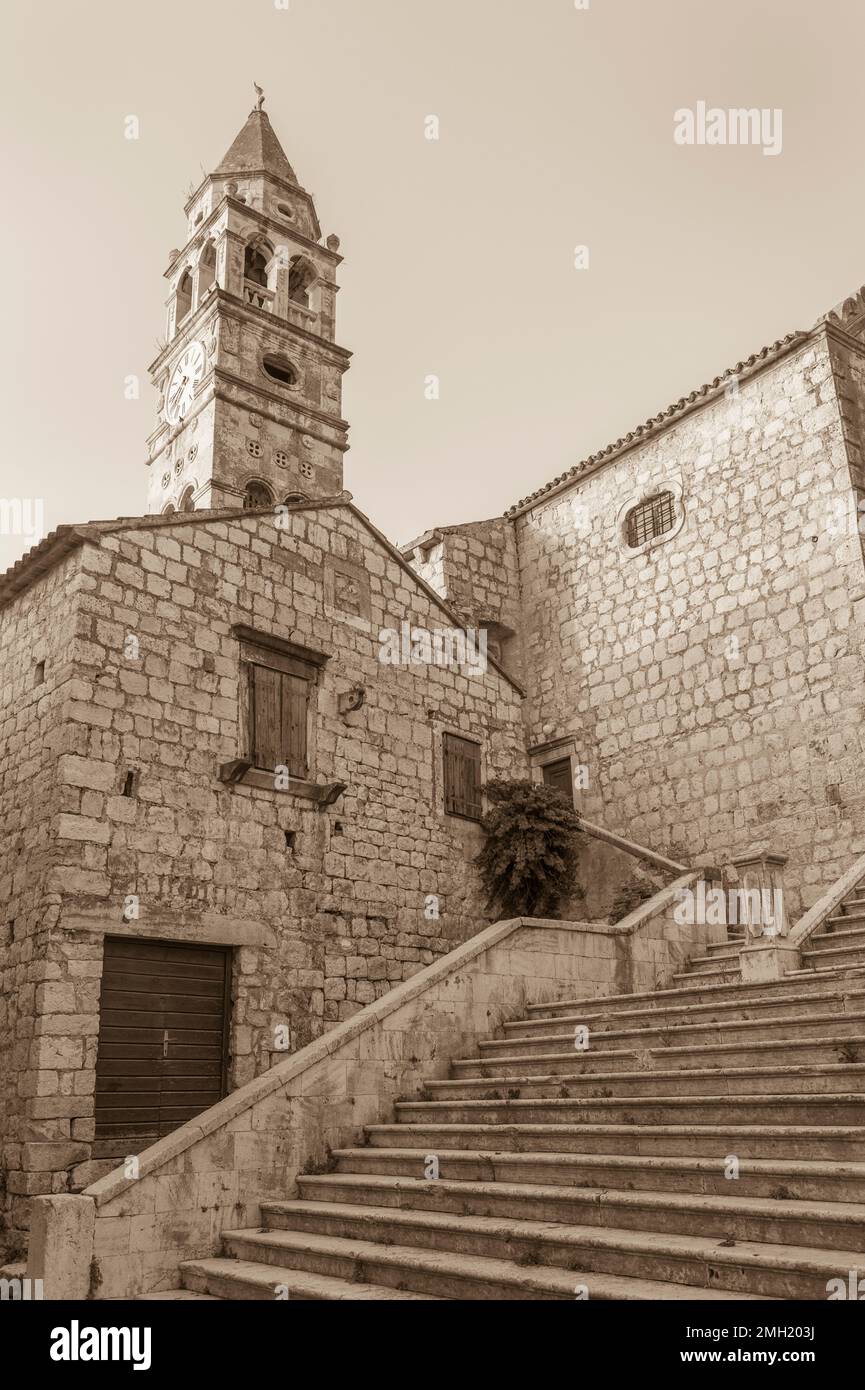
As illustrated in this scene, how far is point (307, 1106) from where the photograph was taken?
816 centimetres

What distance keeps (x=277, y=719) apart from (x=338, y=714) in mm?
1027

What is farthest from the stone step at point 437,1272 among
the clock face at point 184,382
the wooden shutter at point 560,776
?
the clock face at point 184,382

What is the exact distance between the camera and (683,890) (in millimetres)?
12070

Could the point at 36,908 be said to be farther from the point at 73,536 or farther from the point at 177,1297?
the point at 177,1297

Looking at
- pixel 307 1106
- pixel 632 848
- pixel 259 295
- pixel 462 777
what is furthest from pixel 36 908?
pixel 259 295

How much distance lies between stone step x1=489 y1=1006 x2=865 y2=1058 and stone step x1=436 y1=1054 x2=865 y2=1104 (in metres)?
0.40

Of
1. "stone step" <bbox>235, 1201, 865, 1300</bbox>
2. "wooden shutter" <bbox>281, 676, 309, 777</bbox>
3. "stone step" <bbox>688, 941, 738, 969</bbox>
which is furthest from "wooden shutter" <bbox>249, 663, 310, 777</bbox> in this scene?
"stone step" <bbox>235, 1201, 865, 1300</bbox>

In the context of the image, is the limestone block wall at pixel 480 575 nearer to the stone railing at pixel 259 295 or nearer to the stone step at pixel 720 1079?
the stone railing at pixel 259 295

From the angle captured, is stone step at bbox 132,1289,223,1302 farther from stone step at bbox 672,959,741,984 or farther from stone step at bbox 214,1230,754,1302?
stone step at bbox 672,959,741,984

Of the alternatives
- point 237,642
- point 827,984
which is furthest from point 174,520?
point 827,984

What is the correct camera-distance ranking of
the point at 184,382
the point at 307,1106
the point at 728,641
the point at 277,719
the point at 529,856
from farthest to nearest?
1. the point at 184,382
2. the point at 728,641
3. the point at 529,856
4. the point at 277,719
5. the point at 307,1106
